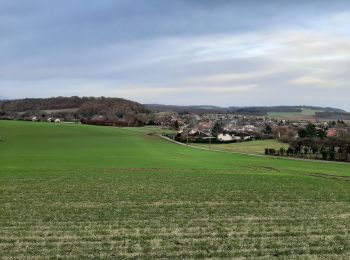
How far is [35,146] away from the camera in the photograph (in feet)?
268

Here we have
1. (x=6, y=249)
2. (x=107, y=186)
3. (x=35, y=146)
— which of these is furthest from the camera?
(x=35, y=146)

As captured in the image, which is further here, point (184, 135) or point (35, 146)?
point (184, 135)

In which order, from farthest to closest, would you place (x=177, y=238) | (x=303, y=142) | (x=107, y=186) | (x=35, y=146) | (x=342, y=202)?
(x=303, y=142) → (x=35, y=146) → (x=107, y=186) → (x=342, y=202) → (x=177, y=238)

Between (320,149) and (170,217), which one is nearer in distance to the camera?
(170,217)

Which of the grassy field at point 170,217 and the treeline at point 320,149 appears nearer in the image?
the grassy field at point 170,217

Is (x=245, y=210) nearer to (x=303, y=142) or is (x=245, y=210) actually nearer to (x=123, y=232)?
(x=123, y=232)

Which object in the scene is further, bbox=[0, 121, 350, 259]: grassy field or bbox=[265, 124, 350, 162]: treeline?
bbox=[265, 124, 350, 162]: treeline

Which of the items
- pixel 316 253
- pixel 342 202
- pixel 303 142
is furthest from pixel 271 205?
pixel 303 142

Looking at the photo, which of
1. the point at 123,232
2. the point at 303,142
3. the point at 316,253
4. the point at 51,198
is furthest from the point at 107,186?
the point at 303,142

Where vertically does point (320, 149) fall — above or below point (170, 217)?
below

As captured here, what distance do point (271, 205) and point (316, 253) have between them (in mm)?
8930

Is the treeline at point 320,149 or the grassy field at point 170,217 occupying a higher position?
the grassy field at point 170,217

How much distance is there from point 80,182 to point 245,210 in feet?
46.2

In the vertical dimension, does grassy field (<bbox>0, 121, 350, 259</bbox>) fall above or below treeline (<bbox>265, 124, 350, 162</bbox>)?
above
